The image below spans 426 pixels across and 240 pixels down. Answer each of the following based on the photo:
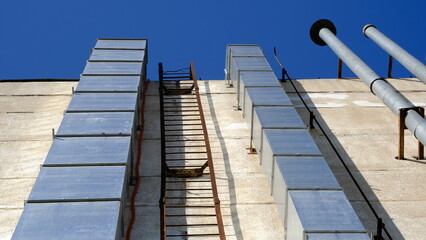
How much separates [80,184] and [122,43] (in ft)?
64.3

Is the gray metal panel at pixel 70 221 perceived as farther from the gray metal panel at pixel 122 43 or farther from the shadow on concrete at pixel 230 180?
the gray metal panel at pixel 122 43

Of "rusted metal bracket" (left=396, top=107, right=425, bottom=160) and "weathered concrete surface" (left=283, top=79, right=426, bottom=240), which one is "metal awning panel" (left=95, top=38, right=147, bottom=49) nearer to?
"weathered concrete surface" (left=283, top=79, right=426, bottom=240)

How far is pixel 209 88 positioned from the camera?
42.9 metres

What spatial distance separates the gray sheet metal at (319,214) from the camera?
77.6ft

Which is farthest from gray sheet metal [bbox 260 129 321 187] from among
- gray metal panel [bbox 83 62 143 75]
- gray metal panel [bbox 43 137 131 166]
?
gray metal panel [bbox 83 62 143 75]

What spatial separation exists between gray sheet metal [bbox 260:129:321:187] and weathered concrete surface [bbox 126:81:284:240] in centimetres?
103

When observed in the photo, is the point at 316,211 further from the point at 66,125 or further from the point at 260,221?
the point at 66,125

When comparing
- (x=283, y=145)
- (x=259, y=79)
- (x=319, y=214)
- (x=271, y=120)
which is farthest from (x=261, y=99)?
(x=319, y=214)

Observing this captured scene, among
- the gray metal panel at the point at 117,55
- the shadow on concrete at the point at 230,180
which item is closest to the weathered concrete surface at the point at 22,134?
the gray metal panel at the point at 117,55

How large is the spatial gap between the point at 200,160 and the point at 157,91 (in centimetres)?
1042

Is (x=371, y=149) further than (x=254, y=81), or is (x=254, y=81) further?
(x=254, y=81)

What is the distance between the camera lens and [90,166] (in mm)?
26906

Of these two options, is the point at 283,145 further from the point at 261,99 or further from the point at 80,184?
the point at 80,184

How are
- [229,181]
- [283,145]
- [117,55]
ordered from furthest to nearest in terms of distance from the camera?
[117,55], [229,181], [283,145]
